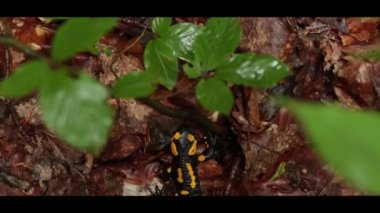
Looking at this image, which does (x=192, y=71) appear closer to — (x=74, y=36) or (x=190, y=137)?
(x=74, y=36)

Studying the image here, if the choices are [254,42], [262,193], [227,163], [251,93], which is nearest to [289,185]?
[262,193]

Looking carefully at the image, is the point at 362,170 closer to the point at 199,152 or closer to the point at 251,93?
the point at 251,93

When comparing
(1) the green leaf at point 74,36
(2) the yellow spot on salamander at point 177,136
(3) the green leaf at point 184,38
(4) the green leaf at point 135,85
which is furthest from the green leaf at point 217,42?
(2) the yellow spot on salamander at point 177,136

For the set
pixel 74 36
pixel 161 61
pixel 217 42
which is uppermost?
pixel 74 36

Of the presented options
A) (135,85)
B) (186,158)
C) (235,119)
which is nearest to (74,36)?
(135,85)

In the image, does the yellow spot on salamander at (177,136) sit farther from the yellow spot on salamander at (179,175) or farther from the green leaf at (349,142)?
the green leaf at (349,142)

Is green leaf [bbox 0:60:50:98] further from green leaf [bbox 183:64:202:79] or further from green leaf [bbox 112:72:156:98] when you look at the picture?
green leaf [bbox 183:64:202:79]
